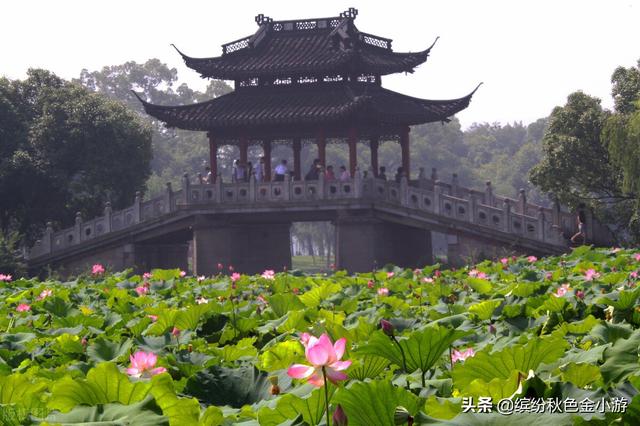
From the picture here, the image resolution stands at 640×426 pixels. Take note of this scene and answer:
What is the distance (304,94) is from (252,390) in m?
28.9

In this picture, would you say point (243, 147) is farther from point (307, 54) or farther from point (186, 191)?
point (307, 54)

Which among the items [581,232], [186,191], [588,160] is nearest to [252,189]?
[186,191]

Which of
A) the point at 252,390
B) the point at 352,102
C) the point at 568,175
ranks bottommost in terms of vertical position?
the point at 252,390

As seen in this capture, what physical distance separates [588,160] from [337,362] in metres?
26.5

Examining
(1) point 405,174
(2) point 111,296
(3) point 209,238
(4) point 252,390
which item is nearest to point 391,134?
(1) point 405,174

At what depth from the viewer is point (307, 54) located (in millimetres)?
32469

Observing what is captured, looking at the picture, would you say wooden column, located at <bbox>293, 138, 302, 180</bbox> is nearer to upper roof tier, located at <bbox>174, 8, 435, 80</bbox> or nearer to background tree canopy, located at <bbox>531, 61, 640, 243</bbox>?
upper roof tier, located at <bbox>174, 8, 435, 80</bbox>

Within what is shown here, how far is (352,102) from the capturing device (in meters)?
29.7

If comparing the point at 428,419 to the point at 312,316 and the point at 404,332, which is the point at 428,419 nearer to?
the point at 404,332

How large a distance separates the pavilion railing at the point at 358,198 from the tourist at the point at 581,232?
523mm

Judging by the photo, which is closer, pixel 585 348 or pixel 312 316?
pixel 585 348

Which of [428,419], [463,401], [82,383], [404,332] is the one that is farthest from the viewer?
[404,332]

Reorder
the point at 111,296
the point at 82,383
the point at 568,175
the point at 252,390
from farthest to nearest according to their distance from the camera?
the point at 568,175
the point at 111,296
the point at 252,390
the point at 82,383

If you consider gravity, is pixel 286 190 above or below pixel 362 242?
above
